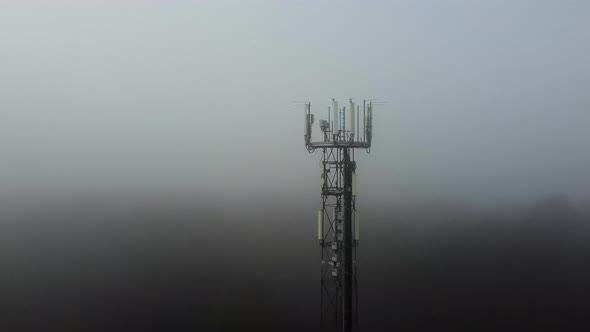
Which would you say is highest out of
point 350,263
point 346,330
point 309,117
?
point 309,117

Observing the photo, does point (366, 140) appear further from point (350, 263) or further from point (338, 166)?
point (350, 263)

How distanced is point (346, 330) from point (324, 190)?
1635 mm

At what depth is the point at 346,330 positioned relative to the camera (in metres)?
5.64

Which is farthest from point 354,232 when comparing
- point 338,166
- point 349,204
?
point 338,166

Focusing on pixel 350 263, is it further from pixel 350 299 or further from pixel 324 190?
pixel 324 190

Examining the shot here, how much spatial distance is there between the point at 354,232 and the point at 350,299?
2.55ft

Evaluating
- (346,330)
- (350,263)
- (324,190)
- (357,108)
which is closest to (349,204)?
(324,190)

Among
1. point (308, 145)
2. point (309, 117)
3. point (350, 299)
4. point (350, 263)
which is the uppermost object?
point (309, 117)

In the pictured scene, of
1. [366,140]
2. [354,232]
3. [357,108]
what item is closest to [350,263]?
[354,232]

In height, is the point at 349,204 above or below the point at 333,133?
below

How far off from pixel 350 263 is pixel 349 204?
673 millimetres

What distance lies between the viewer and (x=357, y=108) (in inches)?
217

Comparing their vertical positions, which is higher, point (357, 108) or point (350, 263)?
point (357, 108)

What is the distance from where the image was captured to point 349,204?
546 centimetres
